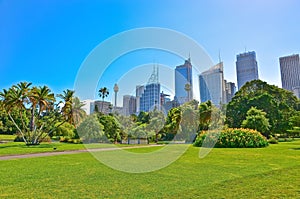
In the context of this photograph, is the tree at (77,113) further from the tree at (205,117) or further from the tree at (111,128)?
the tree at (205,117)

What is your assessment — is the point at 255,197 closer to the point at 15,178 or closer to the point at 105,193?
the point at 105,193

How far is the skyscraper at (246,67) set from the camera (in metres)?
102

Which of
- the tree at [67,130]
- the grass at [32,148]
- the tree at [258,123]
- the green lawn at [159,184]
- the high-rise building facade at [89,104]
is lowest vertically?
the grass at [32,148]

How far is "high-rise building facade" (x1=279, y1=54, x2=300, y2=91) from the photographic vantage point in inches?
4240

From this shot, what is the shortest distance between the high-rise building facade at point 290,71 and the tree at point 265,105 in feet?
264

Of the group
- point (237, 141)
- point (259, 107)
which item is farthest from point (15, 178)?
point (259, 107)

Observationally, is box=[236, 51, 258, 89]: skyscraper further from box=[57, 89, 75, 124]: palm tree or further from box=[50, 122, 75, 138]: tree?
box=[57, 89, 75, 124]: palm tree

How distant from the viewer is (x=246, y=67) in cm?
10369

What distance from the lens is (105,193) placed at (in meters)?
5.16

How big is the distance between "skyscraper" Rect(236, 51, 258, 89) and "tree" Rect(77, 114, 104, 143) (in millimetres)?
84275

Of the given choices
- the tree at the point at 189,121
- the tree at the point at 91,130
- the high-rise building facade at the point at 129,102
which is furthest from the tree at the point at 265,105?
the high-rise building facade at the point at 129,102

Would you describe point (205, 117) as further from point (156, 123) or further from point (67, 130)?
point (67, 130)

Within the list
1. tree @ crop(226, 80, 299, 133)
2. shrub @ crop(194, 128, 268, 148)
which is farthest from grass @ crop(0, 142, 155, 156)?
tree @ crop(226, 80, 299, 133)

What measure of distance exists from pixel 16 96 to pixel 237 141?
23.7m
